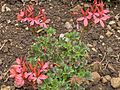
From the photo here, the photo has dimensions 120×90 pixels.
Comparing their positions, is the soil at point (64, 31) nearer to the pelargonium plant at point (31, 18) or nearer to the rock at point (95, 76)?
the rock at point (95, 76)

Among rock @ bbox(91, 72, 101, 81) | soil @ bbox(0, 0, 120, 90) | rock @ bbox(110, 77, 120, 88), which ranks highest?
soil @ bbox(0, 0, 120, 90)

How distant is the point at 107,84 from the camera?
2.63 metres

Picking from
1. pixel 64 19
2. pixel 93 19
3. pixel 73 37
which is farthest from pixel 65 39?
pixel 64 19

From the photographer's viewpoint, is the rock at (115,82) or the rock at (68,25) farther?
the rock at (68,25)

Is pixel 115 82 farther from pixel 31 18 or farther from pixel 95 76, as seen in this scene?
pixel 31 18

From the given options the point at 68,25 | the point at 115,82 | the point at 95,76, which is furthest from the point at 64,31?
the point at 115,82

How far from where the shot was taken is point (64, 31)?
120 inches

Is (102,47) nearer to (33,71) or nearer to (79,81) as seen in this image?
(79,81)

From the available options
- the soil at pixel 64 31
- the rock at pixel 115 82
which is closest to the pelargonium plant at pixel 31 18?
the soil at pixel 64 31

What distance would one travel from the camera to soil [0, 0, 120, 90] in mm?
2725

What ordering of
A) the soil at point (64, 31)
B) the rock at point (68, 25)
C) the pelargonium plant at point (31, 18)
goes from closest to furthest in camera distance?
1. the pelargonium plant at point (31, 18)
2. the soil at point (64, 31)
3. the rock at point (68, 25)

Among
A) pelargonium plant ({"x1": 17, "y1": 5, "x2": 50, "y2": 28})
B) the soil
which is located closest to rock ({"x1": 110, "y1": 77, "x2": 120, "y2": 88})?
the soil

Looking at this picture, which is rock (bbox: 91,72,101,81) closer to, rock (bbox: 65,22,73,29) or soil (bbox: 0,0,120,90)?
soil (bbox: 0,0,120,90)

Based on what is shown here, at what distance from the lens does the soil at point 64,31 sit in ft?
8.94
